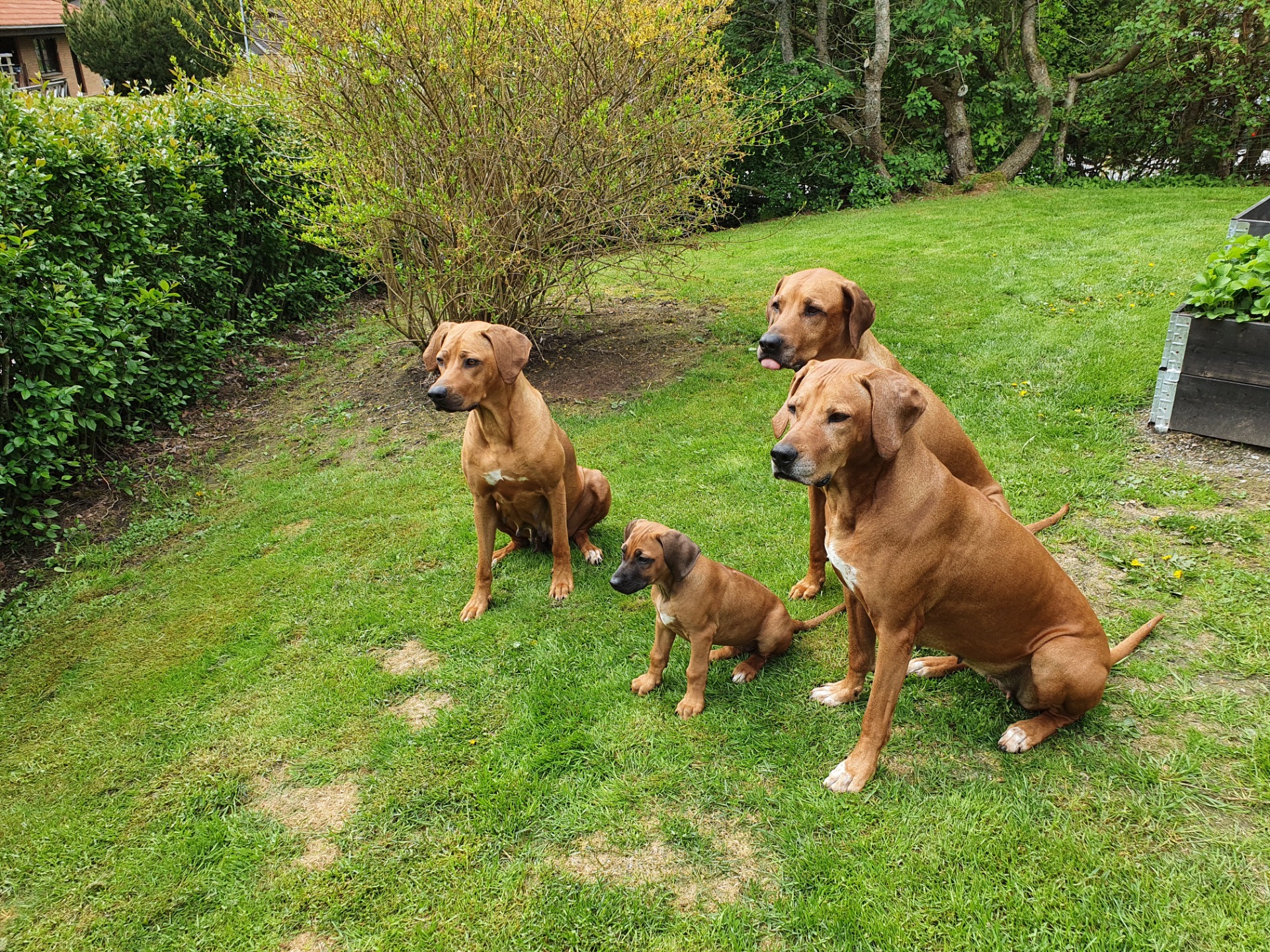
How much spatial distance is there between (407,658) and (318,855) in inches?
53.6

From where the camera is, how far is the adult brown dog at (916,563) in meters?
2.74

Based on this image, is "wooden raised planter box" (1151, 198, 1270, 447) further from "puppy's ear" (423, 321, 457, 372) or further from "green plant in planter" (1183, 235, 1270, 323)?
"puppy's ear" (423, 321, 457, 372)

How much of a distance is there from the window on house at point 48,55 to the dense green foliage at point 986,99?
119 feet

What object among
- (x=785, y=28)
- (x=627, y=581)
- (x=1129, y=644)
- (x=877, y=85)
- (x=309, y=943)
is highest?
(x=785, y=28)

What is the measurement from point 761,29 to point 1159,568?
1768 cm

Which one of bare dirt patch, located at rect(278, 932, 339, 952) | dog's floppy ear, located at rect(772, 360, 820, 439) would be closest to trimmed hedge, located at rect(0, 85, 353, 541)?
bare dirt patch, located at rect(278, 932, 339, 952)

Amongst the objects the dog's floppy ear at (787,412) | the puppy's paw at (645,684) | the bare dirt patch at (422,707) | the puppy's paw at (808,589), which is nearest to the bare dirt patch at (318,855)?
the bare dirt patch at (422,707)

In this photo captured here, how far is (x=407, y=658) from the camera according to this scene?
14.2ft

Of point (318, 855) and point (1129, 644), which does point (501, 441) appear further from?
point (1129, 644)

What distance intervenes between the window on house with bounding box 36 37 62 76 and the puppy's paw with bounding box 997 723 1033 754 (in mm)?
47554

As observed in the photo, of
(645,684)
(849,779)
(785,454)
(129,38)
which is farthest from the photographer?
(129,38)

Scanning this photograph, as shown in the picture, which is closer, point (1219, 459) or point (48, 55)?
point (1219, 459)

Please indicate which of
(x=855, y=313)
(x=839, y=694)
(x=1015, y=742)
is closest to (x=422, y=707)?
(x=839, y=694)

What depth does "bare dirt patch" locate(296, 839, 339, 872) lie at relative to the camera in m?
3.02
